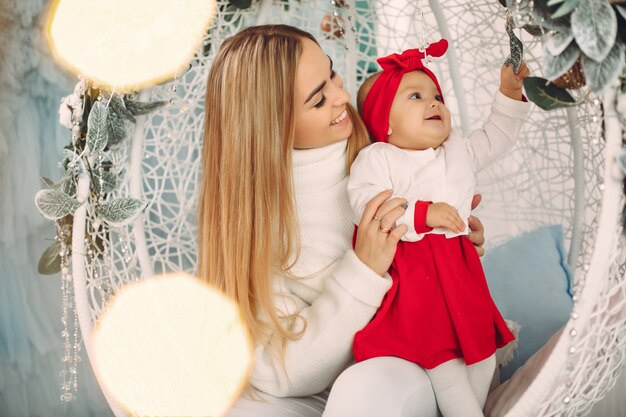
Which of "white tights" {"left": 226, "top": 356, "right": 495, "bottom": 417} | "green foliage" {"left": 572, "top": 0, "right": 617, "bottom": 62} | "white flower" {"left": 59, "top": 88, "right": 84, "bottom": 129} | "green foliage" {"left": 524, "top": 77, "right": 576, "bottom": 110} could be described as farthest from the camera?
"white flower" {"left": 59, "top": 88, "right": 84, "bottom": 129}

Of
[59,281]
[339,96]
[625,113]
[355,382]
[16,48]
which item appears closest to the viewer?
[625,113]

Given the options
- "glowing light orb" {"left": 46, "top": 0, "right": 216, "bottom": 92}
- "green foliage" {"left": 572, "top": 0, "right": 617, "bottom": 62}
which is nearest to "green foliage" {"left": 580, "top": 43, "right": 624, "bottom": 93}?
"green foliage" {"left": 572, "top": 0, "right": 617, "bottom": 62}

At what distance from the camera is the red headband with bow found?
4.67 feet

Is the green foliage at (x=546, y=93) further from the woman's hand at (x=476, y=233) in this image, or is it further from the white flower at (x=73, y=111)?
the white flower at (x=73, y=111)

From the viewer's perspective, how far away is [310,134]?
1.46 meters

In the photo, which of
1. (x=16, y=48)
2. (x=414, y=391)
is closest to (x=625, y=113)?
(x=414, y=391)

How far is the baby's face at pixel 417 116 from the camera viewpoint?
4.59ft

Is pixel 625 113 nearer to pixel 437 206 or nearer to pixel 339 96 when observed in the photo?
pixel 437 206

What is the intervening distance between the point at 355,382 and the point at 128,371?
0.48 metres

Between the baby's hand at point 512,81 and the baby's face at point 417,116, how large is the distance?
5.7 inches

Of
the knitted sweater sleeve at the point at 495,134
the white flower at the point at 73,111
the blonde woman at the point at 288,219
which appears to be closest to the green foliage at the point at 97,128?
the white flower at the point at 73,111

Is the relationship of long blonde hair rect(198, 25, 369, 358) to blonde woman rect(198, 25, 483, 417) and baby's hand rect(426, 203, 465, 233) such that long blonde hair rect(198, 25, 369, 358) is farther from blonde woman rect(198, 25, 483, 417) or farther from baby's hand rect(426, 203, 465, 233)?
baby's hand rect(426, 203, 465, 233)

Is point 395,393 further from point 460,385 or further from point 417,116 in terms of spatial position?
point 417,116

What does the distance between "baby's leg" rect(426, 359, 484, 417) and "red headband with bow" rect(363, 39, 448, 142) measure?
0.44m
